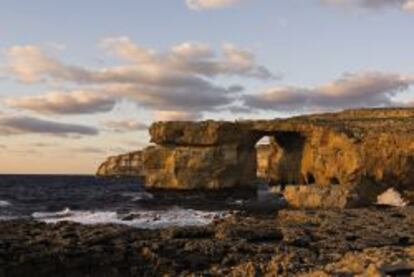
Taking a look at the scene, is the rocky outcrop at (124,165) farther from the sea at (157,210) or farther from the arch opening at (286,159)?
the sea at (157,210)

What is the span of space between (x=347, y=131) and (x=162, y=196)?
19.0 metres

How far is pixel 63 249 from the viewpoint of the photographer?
19.7 m

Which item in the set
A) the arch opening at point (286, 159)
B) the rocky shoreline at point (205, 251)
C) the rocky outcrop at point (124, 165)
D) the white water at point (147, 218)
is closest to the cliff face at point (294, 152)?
the arch opening at point (286, 159)

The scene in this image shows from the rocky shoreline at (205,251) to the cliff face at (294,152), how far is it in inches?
858

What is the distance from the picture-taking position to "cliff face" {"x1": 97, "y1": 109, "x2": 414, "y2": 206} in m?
48.0

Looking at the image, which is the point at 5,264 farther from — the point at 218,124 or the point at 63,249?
the point at 218,124

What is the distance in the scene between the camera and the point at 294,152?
220ft

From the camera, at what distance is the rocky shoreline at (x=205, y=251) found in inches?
666

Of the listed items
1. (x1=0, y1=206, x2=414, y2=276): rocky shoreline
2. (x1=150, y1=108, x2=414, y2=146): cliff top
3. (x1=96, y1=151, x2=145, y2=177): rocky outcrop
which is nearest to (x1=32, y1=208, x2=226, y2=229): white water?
(x1=0, y1=206, x2=414, y2=276): rocky shoreline

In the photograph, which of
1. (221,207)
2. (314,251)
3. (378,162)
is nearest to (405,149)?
(378,162)

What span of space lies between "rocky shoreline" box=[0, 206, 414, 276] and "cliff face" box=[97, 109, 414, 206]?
2180 centimetres

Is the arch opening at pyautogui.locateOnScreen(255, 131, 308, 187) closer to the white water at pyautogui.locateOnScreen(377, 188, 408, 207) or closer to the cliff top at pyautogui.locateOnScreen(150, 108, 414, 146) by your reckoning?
the cliff top at pyautogui.locateOnScreen(150, 108, 414, 146)

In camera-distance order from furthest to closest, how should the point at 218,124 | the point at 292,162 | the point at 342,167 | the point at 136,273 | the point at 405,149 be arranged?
the point at 292,162
the point at 218,124
the point at 342,167
the point at 405,149
the point at 136,273

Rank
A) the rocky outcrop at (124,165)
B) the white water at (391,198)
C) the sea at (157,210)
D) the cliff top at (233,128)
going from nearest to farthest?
the sea at (157,210), the white water at (391,198), the cliff top at (233,128), the rocky outcrop at (124,165)
